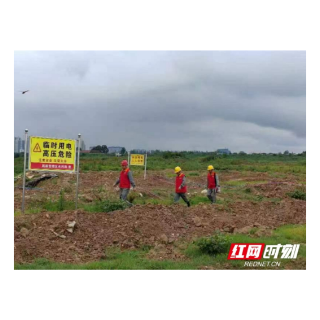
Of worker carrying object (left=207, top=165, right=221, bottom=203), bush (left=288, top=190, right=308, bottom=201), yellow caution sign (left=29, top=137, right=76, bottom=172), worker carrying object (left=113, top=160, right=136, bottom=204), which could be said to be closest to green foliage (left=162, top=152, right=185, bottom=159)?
bush (left=288, top=190, right=308, bottom=201)

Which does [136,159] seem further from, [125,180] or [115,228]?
[115,228]

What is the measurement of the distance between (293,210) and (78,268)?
8194mm

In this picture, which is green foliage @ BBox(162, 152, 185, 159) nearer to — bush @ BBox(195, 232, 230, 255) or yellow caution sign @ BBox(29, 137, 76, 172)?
yellow caution sign @ BBox(29, 137, 76, 172)

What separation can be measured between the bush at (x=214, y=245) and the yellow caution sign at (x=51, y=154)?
16.5ft

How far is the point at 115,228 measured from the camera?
31.5 feet

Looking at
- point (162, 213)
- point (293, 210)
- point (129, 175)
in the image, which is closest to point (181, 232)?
point (162, 213)

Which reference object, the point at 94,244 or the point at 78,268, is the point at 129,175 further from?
the point at 78,268

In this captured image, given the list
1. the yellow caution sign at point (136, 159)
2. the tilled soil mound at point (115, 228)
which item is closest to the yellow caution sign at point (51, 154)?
the tilled soil mound at point (115, 228)

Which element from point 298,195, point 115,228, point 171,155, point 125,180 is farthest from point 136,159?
point 171,155

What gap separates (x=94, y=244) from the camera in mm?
8773

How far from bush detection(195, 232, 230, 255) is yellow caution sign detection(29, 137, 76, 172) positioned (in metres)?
5.03

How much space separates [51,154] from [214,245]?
18.0ft
